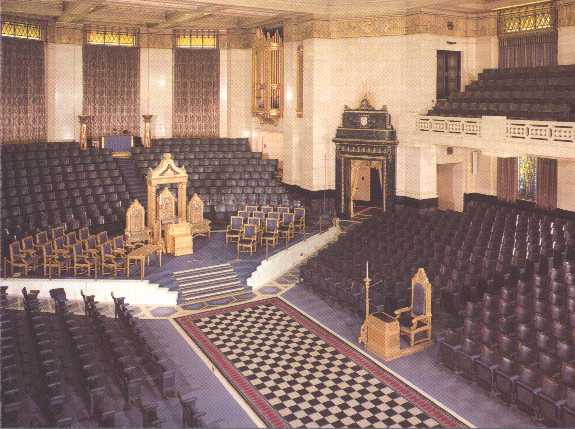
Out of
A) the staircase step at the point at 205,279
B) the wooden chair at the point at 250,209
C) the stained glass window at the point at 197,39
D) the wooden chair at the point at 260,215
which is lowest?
the staircase step at the point at 205,279

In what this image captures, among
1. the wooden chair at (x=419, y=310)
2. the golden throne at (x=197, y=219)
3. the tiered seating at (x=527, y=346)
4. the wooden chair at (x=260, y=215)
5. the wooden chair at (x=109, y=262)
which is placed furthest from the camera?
the golden throne at (x=197, y=219)

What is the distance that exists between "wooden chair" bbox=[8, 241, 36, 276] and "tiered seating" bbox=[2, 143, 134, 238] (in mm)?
598

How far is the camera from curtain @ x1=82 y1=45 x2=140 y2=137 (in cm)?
2189

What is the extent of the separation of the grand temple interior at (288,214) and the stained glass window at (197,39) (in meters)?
0.11

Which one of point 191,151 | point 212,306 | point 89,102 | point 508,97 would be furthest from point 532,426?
point 89,102

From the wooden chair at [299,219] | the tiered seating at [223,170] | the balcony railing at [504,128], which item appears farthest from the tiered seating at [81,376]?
the balcony railing at [504,128]

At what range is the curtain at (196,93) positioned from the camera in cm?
2336

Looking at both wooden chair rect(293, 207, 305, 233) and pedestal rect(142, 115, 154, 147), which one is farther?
pedestal rect(142, 115, 154, 147)

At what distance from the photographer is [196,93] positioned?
23.6m

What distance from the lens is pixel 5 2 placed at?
1775 cm

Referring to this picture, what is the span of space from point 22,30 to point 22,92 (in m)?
1.95

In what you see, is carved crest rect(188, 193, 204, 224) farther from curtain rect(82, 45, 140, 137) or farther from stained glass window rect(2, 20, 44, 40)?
stained glass window rect(2, 20, 44, 40)

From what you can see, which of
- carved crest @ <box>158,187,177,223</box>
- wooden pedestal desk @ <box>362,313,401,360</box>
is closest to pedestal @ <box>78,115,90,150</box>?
carved crest @ <box>158,187,177,223</box>

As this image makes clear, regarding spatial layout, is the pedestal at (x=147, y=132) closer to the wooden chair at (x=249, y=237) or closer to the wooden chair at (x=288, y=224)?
the wooden chair at (x=288, y=224)
